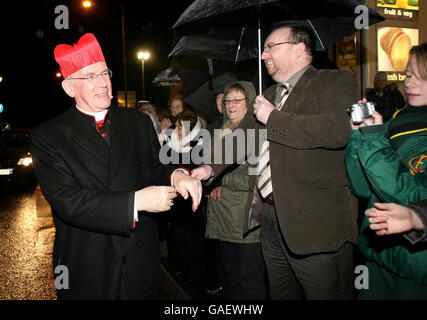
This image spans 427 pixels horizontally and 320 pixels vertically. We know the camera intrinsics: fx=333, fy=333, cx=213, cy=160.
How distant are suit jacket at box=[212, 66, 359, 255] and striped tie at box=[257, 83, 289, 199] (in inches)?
7.9

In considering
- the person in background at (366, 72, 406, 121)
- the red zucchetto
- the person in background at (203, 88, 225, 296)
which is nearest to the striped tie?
the person in background at (203, 88, 225, 296)

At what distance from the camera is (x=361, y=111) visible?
6.43 ft

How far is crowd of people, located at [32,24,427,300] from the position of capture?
1936 millimetres

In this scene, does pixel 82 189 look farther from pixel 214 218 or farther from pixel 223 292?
pixel 223 292

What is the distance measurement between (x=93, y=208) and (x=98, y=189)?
0.20 m

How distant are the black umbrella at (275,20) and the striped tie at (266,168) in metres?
0.47

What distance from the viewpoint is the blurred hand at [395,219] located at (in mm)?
1715

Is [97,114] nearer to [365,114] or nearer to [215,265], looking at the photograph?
[365,114]

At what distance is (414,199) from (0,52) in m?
49.8

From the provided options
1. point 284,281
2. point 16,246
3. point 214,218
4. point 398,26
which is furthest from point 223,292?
point 398,26

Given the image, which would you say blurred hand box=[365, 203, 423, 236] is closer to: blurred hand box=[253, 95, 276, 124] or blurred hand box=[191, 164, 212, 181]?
blurred hand box=[253, 95, 276, 124]

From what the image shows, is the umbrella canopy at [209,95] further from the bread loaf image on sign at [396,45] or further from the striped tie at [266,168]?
the bread loaf image on sign at [396,45]

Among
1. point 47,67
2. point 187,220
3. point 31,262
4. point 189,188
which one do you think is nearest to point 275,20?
point 189,188

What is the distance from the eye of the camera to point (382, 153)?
6.18 ft
